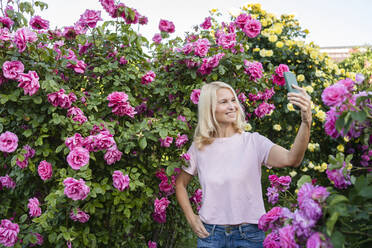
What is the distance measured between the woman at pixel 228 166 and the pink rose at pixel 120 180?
345mm

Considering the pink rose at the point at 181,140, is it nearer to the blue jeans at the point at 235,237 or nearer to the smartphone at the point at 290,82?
the blue jeans at the point at 235,237

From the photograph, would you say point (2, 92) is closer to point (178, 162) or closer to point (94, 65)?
point (94, 65)

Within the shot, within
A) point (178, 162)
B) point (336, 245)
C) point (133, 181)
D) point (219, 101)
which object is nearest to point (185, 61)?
point (219, 101)

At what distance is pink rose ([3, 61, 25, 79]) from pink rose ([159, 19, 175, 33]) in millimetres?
1184

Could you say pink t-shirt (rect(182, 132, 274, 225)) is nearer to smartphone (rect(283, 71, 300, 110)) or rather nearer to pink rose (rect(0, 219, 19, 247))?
smartphone (rect(283, 71, 300, 110))

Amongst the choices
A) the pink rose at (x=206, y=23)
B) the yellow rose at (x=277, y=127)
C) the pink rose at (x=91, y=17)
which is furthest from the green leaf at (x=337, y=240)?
the yellow rose at (x=277, y=127)

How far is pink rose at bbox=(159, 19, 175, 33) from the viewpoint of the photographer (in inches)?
113

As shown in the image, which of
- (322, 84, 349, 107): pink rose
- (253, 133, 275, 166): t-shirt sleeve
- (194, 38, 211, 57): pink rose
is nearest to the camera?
(322, 84, 349, 107): pink rose

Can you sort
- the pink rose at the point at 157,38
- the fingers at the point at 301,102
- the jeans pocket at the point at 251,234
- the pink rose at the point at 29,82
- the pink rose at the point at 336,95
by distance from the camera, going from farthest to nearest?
the pink rose at the point at 157,38
the pink rose at the point at 29,82
the jeans pocket at the point at 251,234
the fingers at the point at 301,102
the pink rose at the point at 336,95

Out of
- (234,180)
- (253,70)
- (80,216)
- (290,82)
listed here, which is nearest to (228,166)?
(234,180)

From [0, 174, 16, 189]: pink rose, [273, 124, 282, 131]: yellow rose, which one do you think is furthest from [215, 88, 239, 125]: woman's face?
[273, 124, 282, 131]: yellow rose

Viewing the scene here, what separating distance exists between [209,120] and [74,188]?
2.84 ft

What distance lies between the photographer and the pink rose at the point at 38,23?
8.51 feet

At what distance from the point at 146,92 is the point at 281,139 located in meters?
2.12
